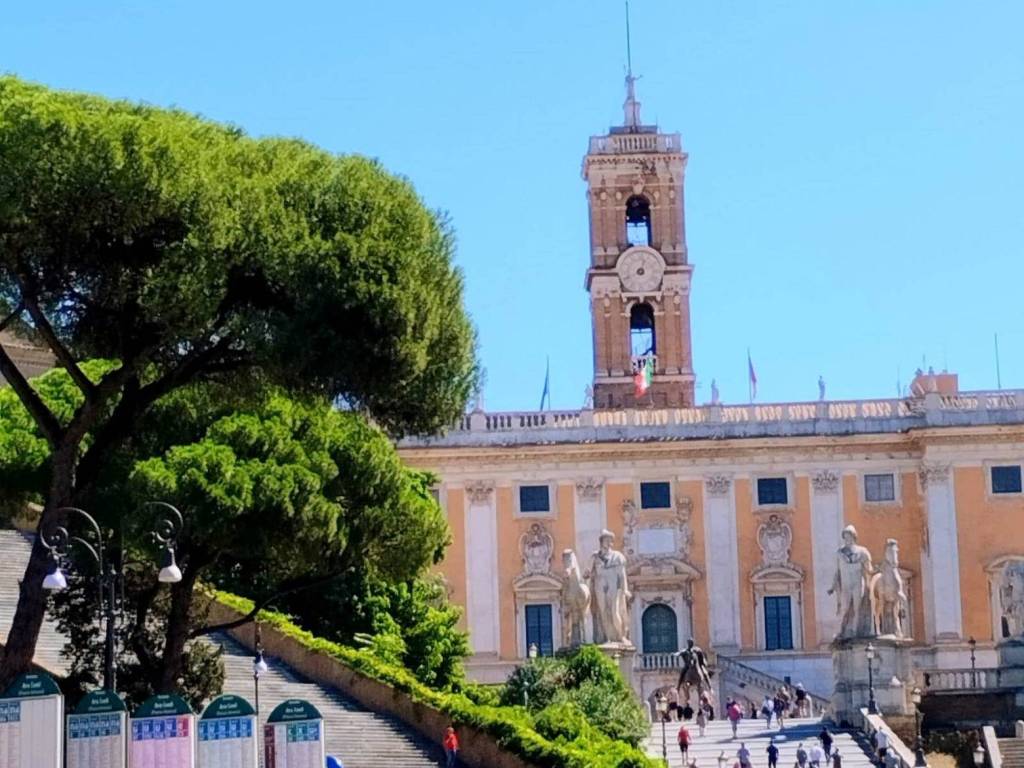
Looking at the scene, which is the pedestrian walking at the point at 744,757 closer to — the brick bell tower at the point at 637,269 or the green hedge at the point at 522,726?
the green hedge at the point at 522,726

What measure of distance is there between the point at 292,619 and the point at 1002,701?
1284cm

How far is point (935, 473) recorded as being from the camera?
5353 centimetres

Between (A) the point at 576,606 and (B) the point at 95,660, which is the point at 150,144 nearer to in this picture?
(B) the point at 95,660

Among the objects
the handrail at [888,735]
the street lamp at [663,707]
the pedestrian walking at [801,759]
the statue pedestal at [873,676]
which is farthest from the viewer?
the statue pedestal at [873,676]

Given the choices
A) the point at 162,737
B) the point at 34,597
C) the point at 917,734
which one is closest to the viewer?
the point at 162,737

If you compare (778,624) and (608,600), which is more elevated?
(778,624)

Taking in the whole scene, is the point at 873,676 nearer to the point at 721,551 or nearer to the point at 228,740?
the point at 721,551

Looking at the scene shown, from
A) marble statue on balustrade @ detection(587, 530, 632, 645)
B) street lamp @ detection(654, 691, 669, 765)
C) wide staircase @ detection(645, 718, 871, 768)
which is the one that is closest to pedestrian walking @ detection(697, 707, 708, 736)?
wide staircase @ detection(645, 718, 871, 768)

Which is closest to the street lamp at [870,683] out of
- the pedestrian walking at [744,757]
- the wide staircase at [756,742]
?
the wide staircase at [756,742]

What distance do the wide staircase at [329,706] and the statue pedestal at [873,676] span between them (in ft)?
33.7

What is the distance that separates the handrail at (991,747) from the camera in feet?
121

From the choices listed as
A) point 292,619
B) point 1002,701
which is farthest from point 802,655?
point 292,619

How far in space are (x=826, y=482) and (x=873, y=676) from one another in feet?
50.7

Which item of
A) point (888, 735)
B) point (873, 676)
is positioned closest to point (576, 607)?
point (873, 676)
